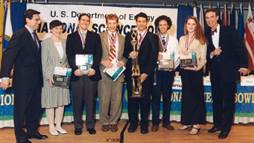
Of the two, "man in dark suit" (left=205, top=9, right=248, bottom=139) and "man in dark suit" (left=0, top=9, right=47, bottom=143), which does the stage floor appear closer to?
"man in dark suit" (left=205, top=9, right=248, bottom=139)

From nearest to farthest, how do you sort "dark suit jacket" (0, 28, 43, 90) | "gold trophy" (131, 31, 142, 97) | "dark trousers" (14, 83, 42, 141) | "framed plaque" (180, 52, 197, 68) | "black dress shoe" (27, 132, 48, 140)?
1. "dark suit jacket" (0, 28, 43, 90)
2. "dark trousers" (14, 83, 42, 141)
3. "black dress shoe" (27, 132, 48, 140)
4. "framed plaque" (180, 52, 197, 68)
5. "gold trophy" (131, 31, 142, 97)

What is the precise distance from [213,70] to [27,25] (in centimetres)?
214

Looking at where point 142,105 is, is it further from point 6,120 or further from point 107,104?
point 6,120

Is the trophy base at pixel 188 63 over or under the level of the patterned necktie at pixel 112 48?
under

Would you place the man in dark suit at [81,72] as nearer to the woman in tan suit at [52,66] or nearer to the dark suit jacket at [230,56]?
the woman in tan suit at [52,66]

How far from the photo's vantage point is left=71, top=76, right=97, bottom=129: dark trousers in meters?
4.79

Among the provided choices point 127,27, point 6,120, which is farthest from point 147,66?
point 6,120

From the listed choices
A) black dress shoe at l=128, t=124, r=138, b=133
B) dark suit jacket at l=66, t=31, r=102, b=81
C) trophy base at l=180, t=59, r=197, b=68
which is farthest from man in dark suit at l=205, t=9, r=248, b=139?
dark suit jacket at l=66, t=31, r=102, b=81

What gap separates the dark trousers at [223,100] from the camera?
4.69m

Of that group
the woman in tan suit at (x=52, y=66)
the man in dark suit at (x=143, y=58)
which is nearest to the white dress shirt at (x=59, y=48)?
the woman in tan suit at (x=52, y=66)

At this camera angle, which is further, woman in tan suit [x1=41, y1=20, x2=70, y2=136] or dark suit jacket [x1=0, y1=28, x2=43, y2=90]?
woman in tan suit [x1=41, y1=20, x2=70, y2=136]

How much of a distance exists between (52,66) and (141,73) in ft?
3.37

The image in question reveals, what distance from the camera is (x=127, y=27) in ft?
18.4

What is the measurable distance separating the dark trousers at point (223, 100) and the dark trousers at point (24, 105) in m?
2.01
